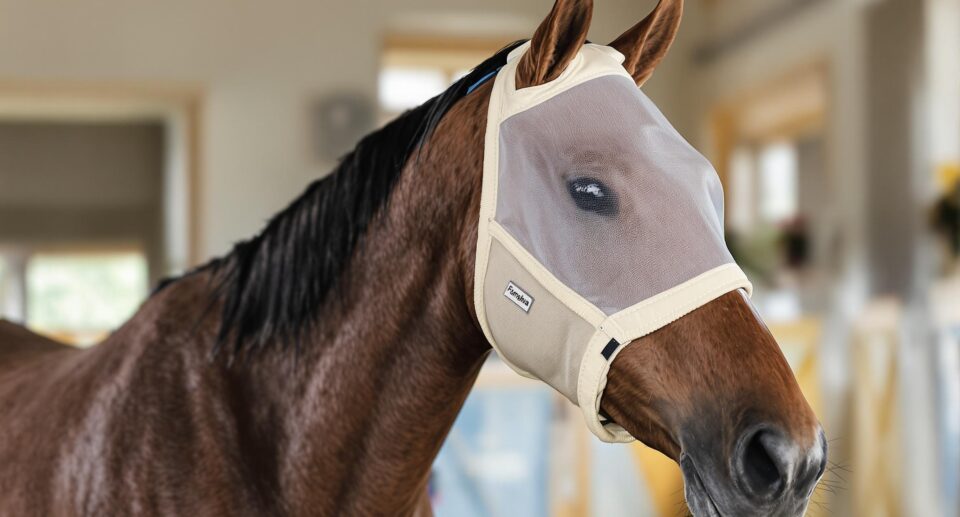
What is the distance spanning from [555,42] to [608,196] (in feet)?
0.39

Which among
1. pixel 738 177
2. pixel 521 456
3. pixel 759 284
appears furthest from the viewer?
pixel 738 177

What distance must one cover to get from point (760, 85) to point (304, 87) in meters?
2.20

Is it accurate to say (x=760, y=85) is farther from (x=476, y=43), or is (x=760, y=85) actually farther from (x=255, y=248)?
(x=255, y=248)

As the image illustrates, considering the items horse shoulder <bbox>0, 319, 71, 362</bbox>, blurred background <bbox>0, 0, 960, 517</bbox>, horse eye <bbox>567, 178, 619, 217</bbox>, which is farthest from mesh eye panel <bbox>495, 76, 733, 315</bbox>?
blurred background <bbox>0, 0, 960, 517</bbox>

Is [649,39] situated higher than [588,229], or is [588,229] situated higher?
[649,39]

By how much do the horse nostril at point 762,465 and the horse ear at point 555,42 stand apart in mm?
296

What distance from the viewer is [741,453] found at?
539mm

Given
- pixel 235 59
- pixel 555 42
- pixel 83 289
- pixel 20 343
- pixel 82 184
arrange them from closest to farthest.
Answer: pixel 555 42 → pixel 20 343 → pixel 235 59 → pixel 83 289 → pixel 82 184

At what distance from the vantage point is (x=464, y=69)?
15.9 feet

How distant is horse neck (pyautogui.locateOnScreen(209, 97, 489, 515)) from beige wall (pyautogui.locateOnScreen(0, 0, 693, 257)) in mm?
3459

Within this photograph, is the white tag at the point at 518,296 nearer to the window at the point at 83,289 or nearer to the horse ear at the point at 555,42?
the horse ear at the point at 555,42

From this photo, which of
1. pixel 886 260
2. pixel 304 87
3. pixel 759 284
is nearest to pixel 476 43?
pixel 304 87

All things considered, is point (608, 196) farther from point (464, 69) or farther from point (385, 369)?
point (464, 69)

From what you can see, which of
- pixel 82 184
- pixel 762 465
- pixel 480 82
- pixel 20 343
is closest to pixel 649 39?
pixel 480 82
